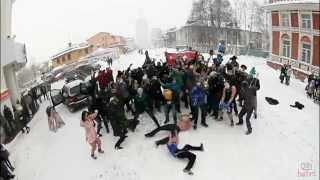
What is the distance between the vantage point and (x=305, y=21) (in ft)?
106

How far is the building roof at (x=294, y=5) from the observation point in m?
30.1

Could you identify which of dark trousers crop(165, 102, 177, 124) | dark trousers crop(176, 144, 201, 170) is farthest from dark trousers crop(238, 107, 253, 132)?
dark trousers crop(176, 144, 201, 170)

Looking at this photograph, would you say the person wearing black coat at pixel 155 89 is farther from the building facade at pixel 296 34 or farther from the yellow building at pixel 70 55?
the yellow building at pixel 70 55

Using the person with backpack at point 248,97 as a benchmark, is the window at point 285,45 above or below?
above

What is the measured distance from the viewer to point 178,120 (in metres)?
15.0

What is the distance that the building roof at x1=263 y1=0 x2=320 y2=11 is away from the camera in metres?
30.1

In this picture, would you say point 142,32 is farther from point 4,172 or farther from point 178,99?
point 4,172

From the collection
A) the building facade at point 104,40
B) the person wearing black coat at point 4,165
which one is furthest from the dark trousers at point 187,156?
the building facade at point 104,40

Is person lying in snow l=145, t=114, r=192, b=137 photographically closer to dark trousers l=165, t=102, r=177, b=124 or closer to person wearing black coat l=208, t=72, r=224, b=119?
dark trousers l=165, t=102, r=177, b=124

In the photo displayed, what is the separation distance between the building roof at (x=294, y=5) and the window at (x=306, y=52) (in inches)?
129

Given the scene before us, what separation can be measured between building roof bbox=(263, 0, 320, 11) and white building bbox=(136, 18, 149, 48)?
5723 inches

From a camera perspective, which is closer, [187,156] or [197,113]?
[187,156]

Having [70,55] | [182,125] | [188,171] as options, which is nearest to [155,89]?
[182,125]

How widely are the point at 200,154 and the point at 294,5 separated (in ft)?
80.7
